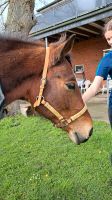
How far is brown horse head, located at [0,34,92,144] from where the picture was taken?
2773 mm

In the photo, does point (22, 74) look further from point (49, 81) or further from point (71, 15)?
point (71, 15)

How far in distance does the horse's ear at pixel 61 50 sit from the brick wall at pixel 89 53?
1173 centimetres

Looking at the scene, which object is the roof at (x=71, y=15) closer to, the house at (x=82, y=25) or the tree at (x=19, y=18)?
the house at (x=82, y=25)

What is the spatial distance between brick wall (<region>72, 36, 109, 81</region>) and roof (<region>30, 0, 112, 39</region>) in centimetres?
210

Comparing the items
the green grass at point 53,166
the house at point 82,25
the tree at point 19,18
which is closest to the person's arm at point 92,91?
the green grass at point 53,166

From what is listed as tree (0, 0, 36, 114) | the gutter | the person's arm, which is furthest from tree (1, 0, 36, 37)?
the person's arm

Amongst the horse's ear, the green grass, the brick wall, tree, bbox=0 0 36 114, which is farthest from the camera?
the brick wall

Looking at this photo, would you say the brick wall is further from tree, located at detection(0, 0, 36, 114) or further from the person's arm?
the person's arm

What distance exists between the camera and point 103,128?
6.19 meters

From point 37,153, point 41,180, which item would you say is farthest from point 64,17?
point 41,180

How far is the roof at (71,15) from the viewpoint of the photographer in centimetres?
1051

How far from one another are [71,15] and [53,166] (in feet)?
28.5

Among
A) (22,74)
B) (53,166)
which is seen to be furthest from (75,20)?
(22,74)

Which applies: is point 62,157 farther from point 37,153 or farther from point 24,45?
point 24,45
